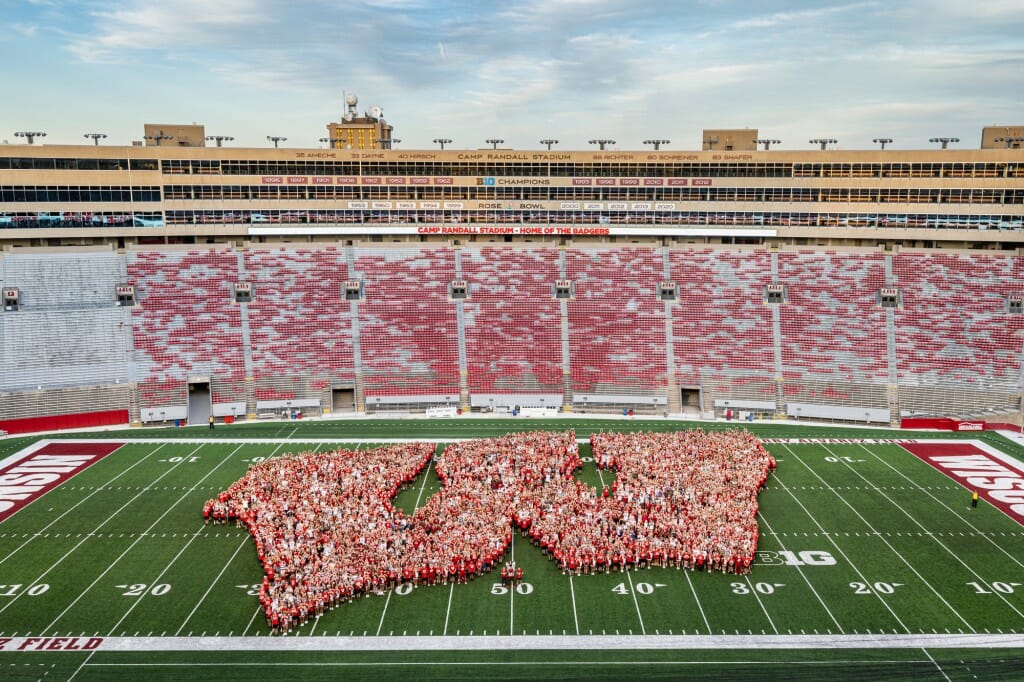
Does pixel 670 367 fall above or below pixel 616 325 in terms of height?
below

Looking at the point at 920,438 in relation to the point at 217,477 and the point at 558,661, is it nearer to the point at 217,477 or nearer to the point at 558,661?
the point at 558,661

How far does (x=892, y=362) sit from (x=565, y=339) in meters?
16.4

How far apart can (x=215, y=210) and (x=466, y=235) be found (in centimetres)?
1440

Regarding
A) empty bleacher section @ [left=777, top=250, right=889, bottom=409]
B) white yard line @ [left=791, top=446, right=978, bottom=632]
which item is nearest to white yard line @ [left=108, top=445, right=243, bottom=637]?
white yard line @ [left=791, top=446, right=978, bottom=632]

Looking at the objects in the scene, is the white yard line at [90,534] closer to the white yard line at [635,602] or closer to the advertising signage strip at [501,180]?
the white yard line at [635,602]

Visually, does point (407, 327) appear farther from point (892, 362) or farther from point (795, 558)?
point (892, 362)

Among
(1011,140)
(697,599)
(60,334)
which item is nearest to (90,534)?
(60,334)

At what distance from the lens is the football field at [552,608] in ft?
55.3

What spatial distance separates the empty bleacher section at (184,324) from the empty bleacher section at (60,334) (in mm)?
1069

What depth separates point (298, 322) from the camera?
39.9 m

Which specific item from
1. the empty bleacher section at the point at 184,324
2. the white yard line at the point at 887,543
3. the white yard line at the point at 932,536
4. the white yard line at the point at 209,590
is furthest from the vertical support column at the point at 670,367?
the white yard line at the point at 209,590

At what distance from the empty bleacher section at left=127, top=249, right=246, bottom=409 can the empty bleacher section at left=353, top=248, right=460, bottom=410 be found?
6.71 meters

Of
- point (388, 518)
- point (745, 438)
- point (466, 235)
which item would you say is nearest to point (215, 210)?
point (466, 235)

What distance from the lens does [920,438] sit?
33438 mm
